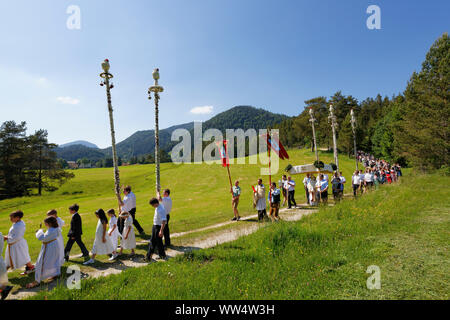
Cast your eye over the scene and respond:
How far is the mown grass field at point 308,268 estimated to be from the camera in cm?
A: 517

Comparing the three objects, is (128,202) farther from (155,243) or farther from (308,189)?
(308,189)

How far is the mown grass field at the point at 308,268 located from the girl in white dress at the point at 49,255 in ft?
4.84

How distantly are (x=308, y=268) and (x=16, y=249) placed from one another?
1010cm

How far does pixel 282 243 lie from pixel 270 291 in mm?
2880

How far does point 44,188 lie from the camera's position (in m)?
44.8

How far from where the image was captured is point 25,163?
43.3m

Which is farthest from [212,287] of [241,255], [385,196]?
[385,196]

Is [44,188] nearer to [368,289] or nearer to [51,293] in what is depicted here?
[51,293]

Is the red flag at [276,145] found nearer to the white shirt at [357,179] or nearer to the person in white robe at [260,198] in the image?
the person in white robe at [260,198]

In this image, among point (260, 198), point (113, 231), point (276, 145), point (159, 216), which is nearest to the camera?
point (159, 216)

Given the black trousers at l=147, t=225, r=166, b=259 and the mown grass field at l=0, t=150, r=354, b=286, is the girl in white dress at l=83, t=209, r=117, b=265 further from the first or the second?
the mown grass field at l=0, t=150, r=354, b=286

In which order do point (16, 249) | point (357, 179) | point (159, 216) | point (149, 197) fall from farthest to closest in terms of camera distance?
point (149, 197)
point (357, 179)
point (159, 216)
point (16, 249)

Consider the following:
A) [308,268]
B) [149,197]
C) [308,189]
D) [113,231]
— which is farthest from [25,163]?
[308,268]

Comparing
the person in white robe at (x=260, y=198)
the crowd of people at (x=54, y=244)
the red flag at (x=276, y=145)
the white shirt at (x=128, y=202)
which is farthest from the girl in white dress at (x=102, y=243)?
the red flag at (x=276, y=145)
